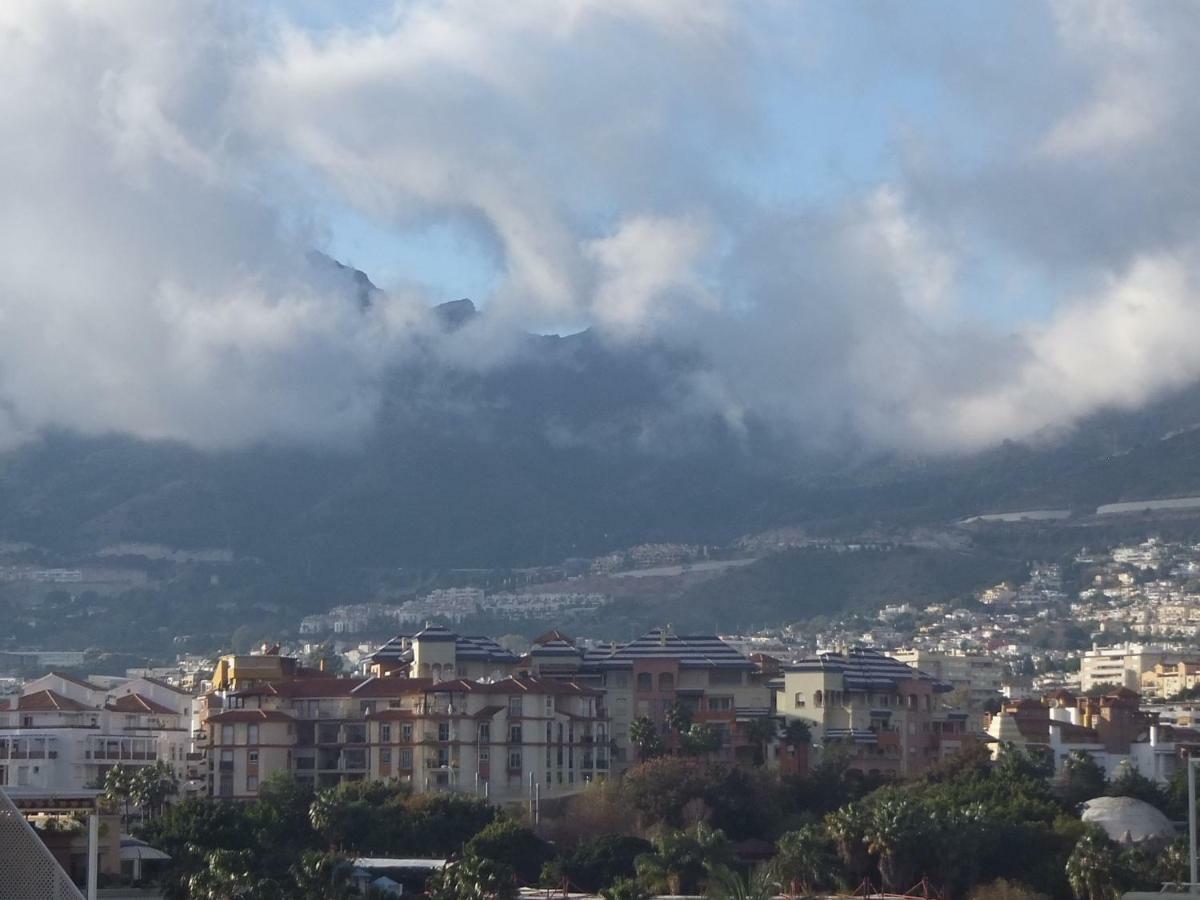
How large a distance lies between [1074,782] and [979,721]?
42.8 metres

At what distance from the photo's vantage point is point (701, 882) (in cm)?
8775

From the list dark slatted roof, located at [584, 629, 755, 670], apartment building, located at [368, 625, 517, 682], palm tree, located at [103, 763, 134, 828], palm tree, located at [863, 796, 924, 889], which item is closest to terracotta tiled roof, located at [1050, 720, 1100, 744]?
dark slatted roof, located at [584, 629, 755, 670]

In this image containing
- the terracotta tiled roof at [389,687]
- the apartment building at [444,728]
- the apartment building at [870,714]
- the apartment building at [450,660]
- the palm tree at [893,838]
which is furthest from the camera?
the apartment building at [450,660]

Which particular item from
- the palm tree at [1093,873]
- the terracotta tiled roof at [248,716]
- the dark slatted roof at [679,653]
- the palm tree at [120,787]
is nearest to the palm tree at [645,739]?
the dark slatted roof at [679,653]

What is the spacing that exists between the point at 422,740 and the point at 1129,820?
35227 mm

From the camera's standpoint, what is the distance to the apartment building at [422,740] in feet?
396

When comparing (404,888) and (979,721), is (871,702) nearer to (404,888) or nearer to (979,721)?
(979,721)

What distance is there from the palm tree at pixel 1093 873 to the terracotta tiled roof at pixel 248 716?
1864 inches

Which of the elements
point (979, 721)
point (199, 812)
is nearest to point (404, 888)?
point (199, 812)

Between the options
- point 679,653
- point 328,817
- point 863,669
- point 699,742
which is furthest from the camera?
point 863,669

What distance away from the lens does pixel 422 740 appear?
122 metres

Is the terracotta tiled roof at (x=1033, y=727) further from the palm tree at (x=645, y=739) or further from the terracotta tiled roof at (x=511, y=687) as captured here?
the terracotta tiled roof at (x=511, y=687)

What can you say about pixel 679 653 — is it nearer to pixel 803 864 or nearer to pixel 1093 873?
pixel 803 864

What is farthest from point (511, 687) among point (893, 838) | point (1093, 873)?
point (1093, 873)
